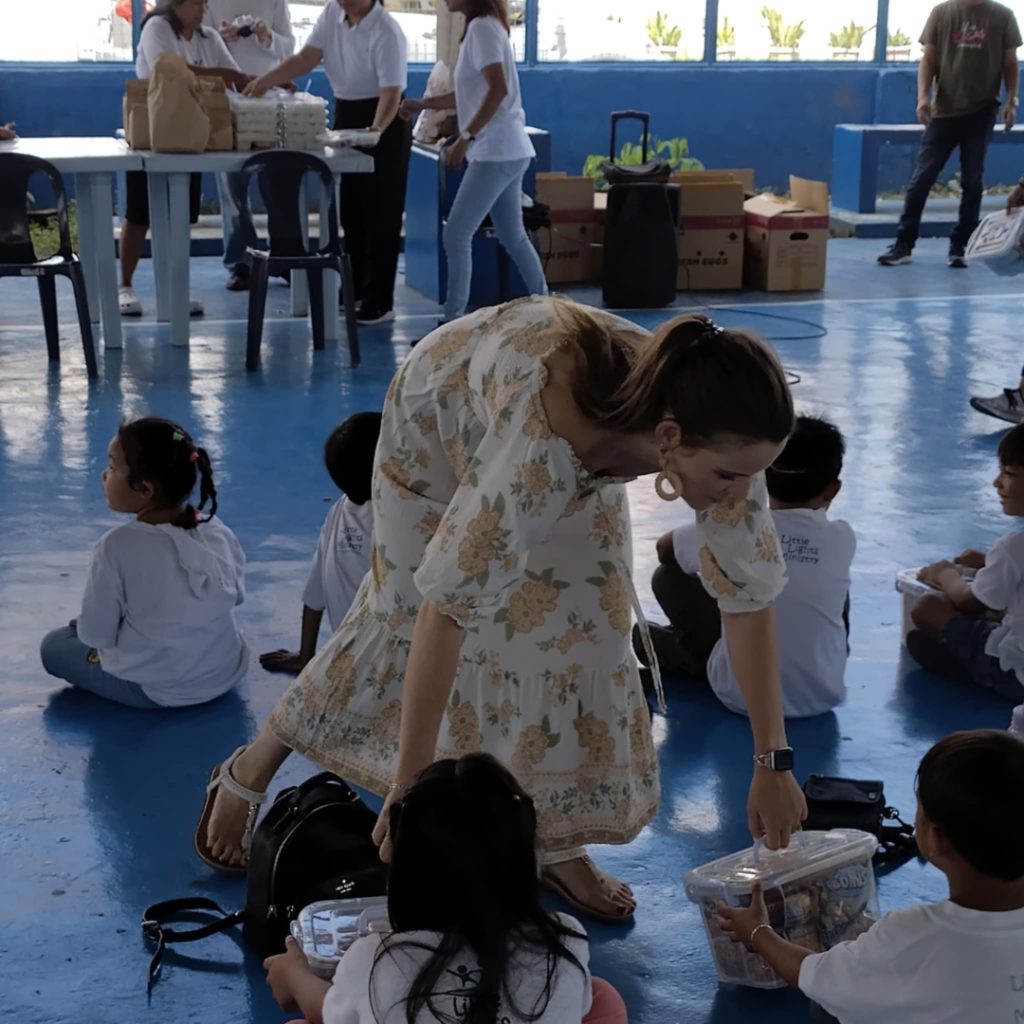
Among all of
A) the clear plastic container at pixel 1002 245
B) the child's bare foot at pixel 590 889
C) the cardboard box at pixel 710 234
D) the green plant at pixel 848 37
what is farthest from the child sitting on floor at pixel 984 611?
the green plant at pixel 848 37

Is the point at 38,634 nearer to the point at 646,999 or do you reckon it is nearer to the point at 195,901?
the point at 195,901

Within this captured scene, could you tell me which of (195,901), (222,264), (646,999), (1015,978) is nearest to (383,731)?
(195,901)

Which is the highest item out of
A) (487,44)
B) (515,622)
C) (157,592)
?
(487,44)

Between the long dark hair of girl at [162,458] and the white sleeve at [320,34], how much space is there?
14.8ft

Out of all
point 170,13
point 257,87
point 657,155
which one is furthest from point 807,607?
point 657,155

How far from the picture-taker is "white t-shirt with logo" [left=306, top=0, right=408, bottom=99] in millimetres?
7168

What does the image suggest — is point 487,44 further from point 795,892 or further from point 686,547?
point 795,892

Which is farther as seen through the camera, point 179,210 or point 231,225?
point 231,225

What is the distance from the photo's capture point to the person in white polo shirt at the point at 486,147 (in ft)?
21.9

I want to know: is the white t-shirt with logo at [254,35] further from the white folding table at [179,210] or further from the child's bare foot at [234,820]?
the child's bare foot at [234,820]

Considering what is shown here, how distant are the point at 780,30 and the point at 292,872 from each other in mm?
11930

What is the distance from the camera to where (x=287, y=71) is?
7.07 m

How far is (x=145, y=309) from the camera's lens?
779cm

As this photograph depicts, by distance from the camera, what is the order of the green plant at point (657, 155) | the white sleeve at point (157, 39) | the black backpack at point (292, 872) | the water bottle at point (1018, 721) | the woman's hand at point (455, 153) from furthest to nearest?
the green plant at point (657, 155)
the woman's hand at point (455, 153)
the white sleeve at point (157, 39)
the water bottle at point (1018, 721)
the black backpack at point (292, 872)
